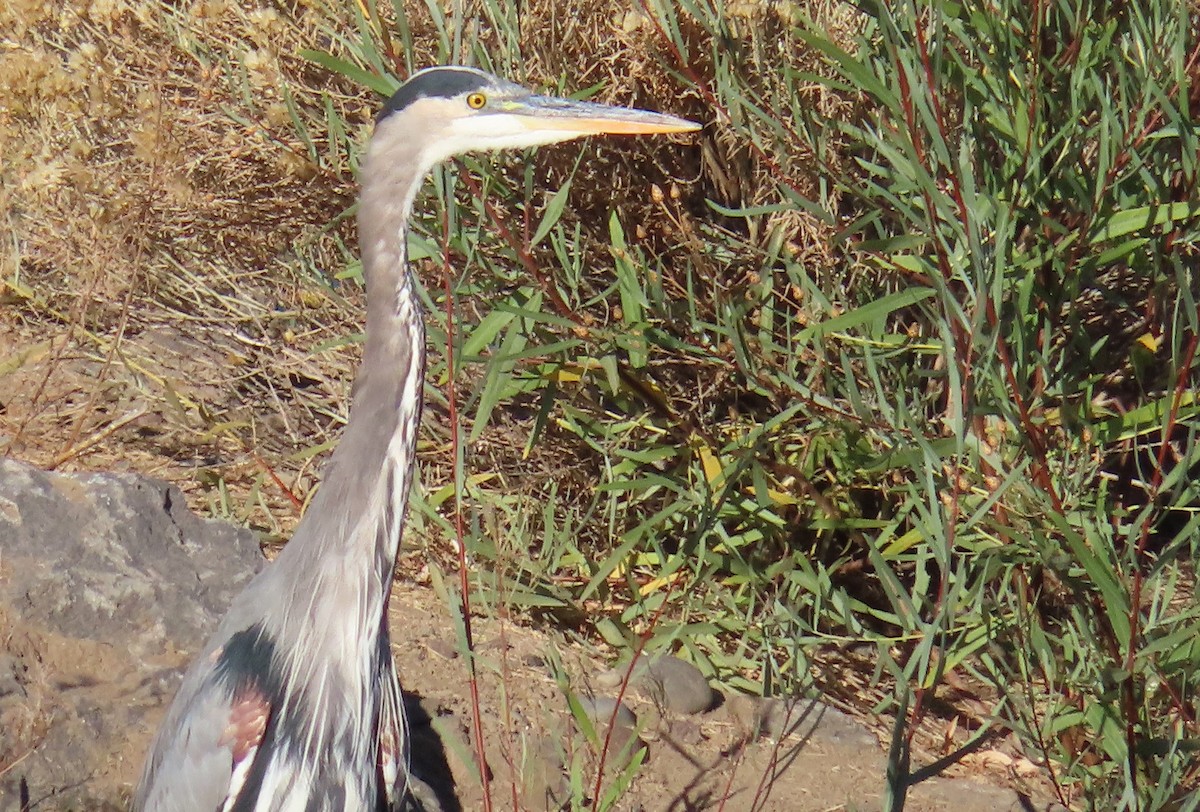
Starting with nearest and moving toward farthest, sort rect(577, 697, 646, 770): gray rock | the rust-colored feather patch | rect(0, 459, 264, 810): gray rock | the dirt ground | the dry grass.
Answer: the rust-colored feather patch
rect(0, 459, 264, 810): gray rock
the dirt ground
rect(577, 697, 646, 770): gray rock
the dry grass

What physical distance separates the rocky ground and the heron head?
0.80 meters

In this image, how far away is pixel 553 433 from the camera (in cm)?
355

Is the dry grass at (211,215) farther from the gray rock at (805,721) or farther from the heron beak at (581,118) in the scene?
the gray rock at (805,721)

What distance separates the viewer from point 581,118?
7.79 feet

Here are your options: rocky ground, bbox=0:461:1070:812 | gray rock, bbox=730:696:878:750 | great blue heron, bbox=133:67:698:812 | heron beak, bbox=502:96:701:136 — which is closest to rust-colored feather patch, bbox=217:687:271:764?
great blue heron, bbox=133:67:698:812

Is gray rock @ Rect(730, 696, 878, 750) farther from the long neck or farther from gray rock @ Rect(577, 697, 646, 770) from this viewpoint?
the long neck

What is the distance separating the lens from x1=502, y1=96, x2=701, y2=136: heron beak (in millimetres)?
2324

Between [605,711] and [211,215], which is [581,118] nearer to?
[605,711]

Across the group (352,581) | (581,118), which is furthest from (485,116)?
(352,581)

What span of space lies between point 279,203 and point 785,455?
138cm

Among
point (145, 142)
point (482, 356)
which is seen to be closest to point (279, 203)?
point (145, 142)

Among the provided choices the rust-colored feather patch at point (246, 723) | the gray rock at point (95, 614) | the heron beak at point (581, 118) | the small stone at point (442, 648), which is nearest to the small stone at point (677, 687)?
the small stone at point (442, 648)

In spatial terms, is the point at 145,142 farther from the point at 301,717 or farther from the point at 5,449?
the point at 301,717

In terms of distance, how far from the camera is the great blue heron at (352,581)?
228 cm
